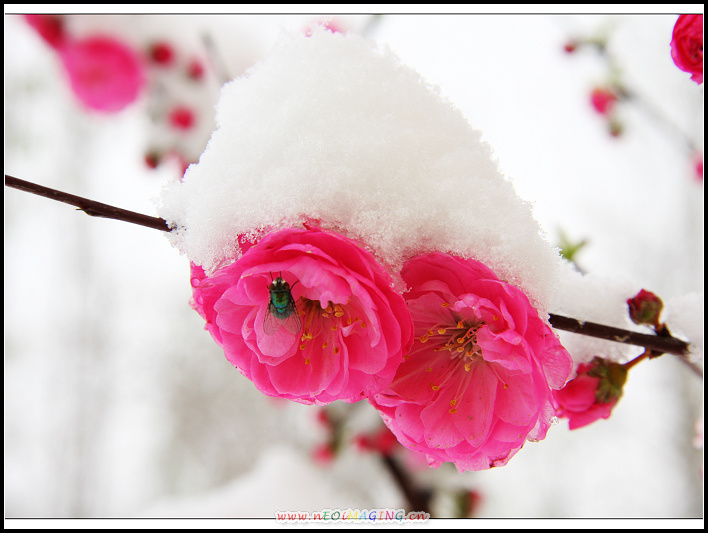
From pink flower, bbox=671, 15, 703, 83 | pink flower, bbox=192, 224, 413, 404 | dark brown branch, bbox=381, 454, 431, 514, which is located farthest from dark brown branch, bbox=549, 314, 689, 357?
dark brown branch, bbox=381, 454, 431, 514

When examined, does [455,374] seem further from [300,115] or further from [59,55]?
[59,55]

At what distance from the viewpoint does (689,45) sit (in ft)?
1.53

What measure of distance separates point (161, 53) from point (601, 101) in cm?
160

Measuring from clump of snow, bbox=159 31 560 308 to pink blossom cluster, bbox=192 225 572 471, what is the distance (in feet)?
0.07

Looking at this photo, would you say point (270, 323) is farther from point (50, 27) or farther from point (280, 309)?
point (50, 27)

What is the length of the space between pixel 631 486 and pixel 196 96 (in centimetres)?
371

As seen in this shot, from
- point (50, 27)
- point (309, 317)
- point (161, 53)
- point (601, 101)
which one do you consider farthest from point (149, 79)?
point (601, 101)

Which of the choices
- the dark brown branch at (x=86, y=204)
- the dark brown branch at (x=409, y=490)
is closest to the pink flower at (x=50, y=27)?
the dark brown branch at (x=86, y=204)

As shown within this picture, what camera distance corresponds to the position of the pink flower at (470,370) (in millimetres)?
317

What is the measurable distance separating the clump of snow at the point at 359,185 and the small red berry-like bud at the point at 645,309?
0.21 meters

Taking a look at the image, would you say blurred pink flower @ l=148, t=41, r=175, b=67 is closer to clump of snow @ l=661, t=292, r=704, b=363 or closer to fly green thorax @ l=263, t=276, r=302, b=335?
fly green thorax @ l=263, t=276, r=302, b=335

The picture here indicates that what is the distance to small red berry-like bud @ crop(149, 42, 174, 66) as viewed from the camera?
1.50 meters

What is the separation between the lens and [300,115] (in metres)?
0.36

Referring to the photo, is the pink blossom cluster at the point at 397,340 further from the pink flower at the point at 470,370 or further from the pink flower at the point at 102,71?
the pink flower at the point at 102,71
